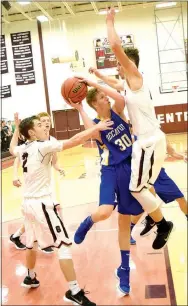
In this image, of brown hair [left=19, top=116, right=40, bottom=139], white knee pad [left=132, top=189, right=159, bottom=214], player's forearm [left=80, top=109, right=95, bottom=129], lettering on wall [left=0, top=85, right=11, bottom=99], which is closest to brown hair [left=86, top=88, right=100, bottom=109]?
player's forearm [left=80, top=109, right=95, bottom=129]

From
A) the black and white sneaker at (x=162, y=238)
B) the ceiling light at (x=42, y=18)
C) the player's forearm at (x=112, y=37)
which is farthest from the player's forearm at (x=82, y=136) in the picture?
the ceiling light at (x=42, y=18)

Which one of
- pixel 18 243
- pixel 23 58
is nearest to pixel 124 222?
pixel 18 243

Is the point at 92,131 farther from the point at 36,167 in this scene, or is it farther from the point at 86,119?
the point at 36,167

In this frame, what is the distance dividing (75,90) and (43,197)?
0.80m

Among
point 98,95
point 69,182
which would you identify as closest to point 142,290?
point 98,95

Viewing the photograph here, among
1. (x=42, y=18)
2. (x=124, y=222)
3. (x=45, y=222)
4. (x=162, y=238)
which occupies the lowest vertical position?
(x=162, y=238)

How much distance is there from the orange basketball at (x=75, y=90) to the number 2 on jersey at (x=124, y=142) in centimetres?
41

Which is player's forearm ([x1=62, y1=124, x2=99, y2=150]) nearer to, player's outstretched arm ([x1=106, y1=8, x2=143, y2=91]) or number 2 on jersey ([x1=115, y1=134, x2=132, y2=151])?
number 2 on jersey ([x1=115, y1=134, x2=132, y2=151])

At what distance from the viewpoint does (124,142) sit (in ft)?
9.20

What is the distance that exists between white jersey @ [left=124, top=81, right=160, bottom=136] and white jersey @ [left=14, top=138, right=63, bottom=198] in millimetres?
580

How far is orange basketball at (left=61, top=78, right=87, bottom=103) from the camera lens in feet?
9.07

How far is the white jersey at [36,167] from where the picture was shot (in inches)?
110

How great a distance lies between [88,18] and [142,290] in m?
12.0

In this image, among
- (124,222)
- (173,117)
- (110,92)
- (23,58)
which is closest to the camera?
(110,92)
